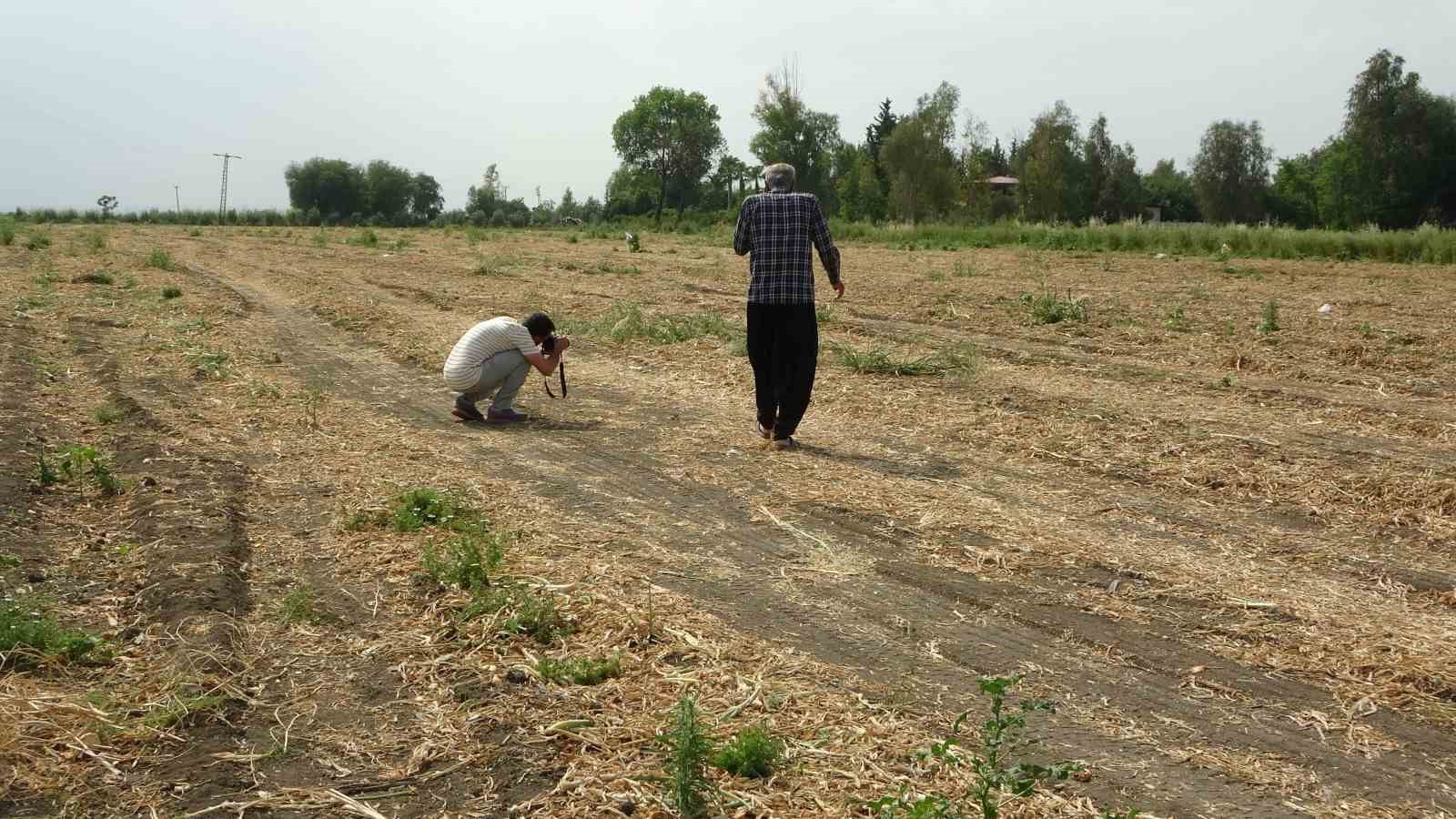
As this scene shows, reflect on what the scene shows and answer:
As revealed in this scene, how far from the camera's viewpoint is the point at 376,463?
21.9 ft

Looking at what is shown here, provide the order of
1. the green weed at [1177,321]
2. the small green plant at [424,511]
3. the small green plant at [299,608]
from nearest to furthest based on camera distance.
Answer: the small green plant at [299,608], the small green plant at [424,511], the green weed at [1177,321]

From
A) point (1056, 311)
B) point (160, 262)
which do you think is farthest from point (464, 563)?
point (160, 262)

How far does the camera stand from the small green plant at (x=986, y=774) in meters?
2.81

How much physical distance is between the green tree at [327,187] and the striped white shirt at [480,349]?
70.7 m

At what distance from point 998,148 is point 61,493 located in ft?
323

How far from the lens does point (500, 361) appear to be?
8.10m

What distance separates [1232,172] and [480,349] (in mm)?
65993

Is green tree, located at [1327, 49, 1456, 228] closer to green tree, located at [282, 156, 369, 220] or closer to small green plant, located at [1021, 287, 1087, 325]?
small green plant, located at [1021, 287, 1087, 325]

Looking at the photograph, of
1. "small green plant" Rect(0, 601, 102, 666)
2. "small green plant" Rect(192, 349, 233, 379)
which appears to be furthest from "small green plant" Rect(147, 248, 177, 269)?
"small green plant" Rect(0, 601, 102, 666)

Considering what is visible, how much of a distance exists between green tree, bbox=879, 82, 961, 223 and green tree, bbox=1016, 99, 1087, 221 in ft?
22.0

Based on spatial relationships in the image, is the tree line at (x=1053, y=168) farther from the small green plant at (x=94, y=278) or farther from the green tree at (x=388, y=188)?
the small green plant at (x=94, y=278)

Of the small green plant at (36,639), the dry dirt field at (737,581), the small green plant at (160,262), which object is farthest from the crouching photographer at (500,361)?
the small green plant at (160,262)

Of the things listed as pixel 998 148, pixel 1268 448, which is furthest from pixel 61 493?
pixel 998 148

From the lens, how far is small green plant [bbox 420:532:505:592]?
14.8 feet
